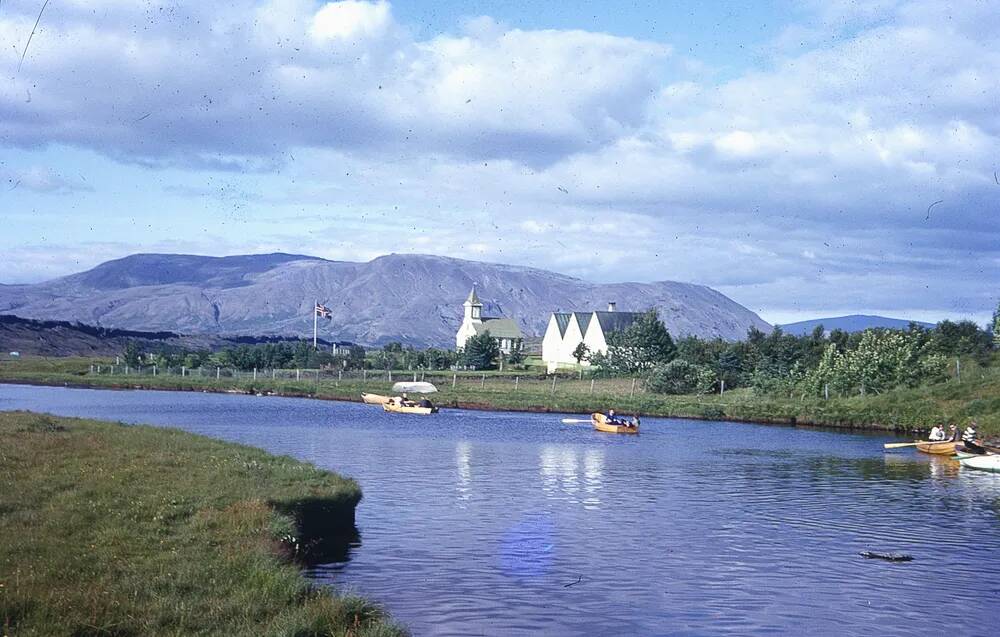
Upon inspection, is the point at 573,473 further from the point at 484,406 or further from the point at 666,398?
the point at 666,398

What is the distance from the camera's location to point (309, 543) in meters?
23.4

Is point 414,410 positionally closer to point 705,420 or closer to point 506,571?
point 705,420

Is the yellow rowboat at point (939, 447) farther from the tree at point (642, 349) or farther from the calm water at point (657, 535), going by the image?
the tree at point (642, 349)

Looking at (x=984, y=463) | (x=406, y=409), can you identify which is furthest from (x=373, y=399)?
(x=984, y=463)

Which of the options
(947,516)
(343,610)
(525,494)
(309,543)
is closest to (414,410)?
(525,494)

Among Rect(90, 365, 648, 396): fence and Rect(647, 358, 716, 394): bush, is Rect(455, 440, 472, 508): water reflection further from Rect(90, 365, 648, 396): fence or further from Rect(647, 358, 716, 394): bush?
Rect(647, 358, 716, 394): bush

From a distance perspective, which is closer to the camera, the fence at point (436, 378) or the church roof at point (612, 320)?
the fence at point (436, 378)

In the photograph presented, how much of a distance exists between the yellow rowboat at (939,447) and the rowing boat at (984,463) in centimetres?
303

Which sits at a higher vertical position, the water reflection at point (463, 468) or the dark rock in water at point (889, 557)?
the water reflection at point (463, 468)

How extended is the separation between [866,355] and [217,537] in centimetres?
7094

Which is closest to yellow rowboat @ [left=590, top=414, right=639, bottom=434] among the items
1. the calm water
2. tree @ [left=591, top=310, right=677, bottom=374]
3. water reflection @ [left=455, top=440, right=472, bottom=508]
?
the calm water

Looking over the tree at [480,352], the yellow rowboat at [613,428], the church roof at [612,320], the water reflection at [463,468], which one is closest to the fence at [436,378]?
the tree at [480,352]

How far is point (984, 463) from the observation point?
48.7 meters

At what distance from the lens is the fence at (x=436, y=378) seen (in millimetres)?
101062
